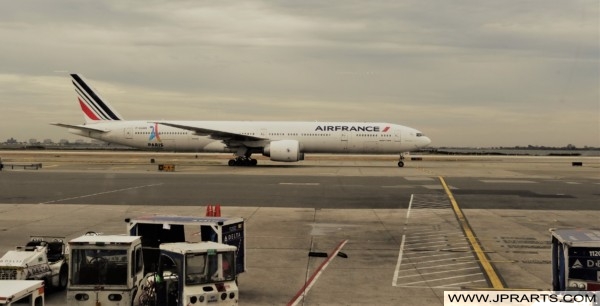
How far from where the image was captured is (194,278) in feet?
35.8

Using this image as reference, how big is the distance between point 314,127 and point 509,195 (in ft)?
99.1

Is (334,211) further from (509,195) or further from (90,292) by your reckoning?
(90,292)

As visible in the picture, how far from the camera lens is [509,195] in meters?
37.3

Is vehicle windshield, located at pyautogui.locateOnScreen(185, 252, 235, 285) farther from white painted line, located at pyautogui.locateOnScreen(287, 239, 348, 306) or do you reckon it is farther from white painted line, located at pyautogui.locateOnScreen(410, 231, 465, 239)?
white painted line, located at pyautogui.locateOnScreen(410, 231, 465, 239)

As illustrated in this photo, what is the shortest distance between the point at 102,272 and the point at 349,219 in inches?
620

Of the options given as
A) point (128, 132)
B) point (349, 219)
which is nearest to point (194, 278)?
point (349, 219)

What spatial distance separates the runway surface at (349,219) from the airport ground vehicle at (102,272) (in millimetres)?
1907

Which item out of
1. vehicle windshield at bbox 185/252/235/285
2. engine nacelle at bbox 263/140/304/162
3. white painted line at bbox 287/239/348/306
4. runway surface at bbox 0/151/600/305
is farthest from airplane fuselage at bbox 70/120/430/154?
vehicle windshield at bbox 185/252/235/285

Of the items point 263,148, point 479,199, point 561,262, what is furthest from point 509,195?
point 263,148

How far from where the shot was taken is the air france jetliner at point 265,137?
6356 centimetres

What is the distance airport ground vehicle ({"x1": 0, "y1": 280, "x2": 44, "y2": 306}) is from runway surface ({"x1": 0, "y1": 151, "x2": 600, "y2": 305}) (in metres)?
2.97

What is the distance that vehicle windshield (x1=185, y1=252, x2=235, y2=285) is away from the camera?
1092 centimetres

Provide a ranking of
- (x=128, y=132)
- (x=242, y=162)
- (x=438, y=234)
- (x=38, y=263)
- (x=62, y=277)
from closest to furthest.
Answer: (x=38, y=263), (x=62, y=277), (x=438, y=234), (x=242, y=162), (x=128, y=132)

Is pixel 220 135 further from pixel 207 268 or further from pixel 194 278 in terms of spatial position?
pixel 194 278
